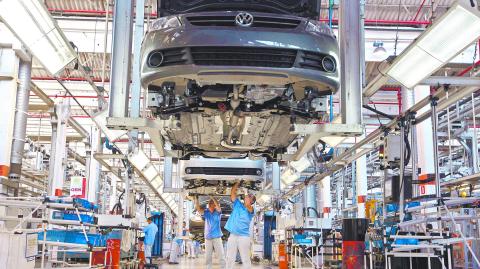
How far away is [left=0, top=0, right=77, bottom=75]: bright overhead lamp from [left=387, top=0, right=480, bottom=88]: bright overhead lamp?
3.18m

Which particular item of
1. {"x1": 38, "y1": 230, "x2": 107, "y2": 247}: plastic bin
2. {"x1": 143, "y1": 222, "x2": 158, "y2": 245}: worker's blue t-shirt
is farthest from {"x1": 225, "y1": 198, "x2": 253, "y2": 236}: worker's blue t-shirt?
{"x1": 143, "y1": 222, "x2": 158, "y2": 245}: worker's blue t-shirt

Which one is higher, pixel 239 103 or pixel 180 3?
pixel 180 3

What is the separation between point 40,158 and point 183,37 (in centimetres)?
889

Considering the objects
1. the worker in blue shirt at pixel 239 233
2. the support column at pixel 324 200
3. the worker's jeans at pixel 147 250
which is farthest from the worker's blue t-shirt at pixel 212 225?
the support column at pixel 324 200

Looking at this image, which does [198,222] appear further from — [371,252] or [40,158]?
[371,252]

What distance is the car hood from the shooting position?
4.41 meters

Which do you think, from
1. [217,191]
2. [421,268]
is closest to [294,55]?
[421,268]

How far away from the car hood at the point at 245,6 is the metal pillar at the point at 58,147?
4443 mm

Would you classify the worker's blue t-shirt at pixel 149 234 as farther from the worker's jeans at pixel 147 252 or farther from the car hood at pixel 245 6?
the car hood at pixel 245 6

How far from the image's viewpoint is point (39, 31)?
473 cm

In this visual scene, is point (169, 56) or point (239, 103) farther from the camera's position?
point (239, 103)

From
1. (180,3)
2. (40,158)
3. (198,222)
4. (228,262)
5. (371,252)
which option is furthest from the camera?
(198,222)

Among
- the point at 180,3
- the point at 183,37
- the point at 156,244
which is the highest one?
the point at 180,3

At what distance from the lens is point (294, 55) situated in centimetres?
409
